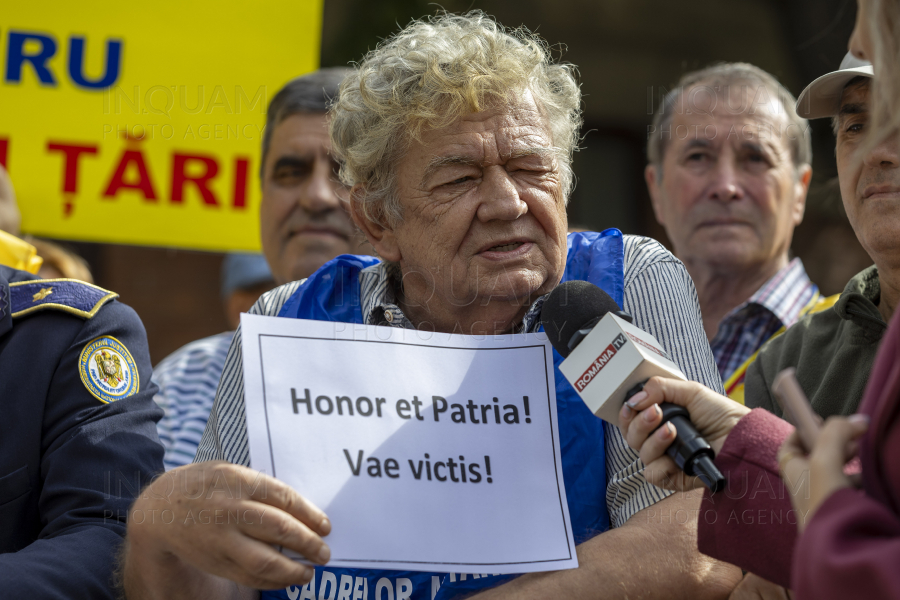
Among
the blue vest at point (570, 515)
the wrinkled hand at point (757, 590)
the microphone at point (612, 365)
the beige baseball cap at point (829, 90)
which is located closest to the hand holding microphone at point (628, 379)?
the microphone at point (612, 365)

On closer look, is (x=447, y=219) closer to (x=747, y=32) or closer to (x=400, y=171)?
(x=400, y=171)

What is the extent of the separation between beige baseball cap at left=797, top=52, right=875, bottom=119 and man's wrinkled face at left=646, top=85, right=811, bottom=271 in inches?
45.8

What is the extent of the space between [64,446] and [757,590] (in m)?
1.50

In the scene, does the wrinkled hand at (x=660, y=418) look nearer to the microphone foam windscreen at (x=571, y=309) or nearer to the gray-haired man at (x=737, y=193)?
the microphone foam windscreen at (x=571, y=309)

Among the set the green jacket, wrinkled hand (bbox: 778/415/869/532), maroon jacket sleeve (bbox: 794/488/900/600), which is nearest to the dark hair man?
the green jacket

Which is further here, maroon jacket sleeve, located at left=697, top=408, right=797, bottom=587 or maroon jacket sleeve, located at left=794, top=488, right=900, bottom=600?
maroon jacket sleeve, located at left=697, top=408, right=797, bottom=587

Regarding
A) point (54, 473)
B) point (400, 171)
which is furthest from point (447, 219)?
point (54, 473)

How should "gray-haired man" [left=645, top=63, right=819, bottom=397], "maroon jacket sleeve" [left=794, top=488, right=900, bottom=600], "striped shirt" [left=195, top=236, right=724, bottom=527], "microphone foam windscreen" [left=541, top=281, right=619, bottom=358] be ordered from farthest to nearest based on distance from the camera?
"gray-haired man" [left=645, top=63, right=819, bottom=397]
"striped shirt" [left=195, top=236, right=724, bottom=527]
"microphone foam windscreen" [left=541, top=281, right=619, bottom=358]
"maroon jacket sleeve" [left=794, top=488, right=900, bottom=600]

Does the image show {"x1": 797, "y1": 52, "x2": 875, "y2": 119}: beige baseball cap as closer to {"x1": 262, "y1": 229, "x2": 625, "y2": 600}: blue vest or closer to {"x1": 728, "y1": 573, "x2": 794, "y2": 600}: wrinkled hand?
{"x1": 262, "y1": 229, "x2": 625, "y2": 600}: blue vest

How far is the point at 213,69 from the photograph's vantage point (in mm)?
3902

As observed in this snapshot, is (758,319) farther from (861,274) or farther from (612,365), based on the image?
(612,365)

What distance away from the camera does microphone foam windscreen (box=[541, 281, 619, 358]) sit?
1.68 meters

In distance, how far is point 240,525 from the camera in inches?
61.0

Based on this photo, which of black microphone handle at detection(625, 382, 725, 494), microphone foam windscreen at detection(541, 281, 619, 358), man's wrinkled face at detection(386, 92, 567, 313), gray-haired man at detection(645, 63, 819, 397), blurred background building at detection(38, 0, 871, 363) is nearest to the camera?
black microphone handle at detection(625, 382, 725, 494)
